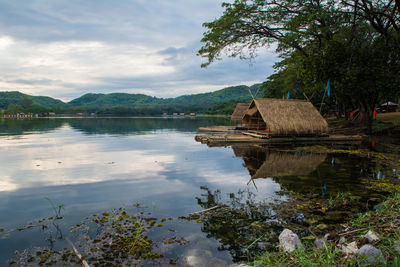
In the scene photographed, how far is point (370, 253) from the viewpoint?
10.7 ft

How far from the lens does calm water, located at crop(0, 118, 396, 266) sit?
4.74 m

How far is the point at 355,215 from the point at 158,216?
13.3 feet

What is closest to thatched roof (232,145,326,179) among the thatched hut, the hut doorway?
the thatched hut

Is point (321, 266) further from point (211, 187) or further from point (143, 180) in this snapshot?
point (143, 180)

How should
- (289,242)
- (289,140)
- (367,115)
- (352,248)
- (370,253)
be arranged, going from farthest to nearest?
(367,115)
(289,140)
(289,242)
(352,248)
(370,253)

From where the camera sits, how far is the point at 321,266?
10.4 feet

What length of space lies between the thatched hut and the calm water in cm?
347

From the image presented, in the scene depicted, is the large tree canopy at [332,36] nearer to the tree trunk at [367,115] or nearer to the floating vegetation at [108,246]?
the tree trunk at [367,115]

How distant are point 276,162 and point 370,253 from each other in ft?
26.6

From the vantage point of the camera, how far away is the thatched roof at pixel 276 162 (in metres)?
9.47

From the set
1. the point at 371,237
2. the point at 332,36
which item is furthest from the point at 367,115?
the point at 371,237

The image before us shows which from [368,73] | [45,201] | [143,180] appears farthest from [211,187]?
[368,73]

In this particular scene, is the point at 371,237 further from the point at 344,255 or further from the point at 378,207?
the point at 378,207

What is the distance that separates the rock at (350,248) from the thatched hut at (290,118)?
13.3m
